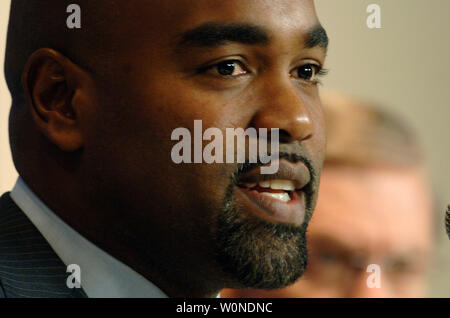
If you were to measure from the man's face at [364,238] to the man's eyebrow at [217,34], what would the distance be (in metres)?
1.09

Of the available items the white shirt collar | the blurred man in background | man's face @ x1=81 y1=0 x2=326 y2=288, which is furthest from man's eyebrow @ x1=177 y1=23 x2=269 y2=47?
the blurred man in background

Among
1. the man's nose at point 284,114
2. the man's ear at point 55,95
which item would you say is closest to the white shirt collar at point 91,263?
the man's ear at point 55,95

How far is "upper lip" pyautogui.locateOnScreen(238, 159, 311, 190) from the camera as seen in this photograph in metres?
1.37

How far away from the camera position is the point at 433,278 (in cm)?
260

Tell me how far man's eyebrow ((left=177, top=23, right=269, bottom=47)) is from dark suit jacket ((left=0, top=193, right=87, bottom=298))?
44cm

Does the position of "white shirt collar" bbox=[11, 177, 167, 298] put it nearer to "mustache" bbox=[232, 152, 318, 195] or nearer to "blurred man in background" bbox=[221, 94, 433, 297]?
"mustache" bbox=[232, 152, 318, 195]

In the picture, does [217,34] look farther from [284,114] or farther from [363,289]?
[363,289]

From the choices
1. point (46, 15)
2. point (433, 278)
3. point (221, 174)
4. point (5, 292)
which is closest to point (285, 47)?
point (221, 174)

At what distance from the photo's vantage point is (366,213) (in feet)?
8.14

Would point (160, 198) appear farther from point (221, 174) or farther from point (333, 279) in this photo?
point (333, 279)

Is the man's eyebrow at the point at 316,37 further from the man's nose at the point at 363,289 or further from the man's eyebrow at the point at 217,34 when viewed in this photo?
the man's nose at the point at 363,289

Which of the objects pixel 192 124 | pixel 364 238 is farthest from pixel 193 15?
pixel 364 238

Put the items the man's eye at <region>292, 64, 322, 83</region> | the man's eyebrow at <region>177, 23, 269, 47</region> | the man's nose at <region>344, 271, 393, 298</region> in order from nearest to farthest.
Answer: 1. the man's eyebrow at <region>177, 23, 269, 47</region>
2. the man's eye at <region>292, 64, 322, 83</region>
3. the man's nose at <region>344, 271, 393, 298</region>

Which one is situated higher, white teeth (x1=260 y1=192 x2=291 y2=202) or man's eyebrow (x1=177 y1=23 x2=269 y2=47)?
man's eyebrow (x1=177 y1=23 x2=269 y2=47)
